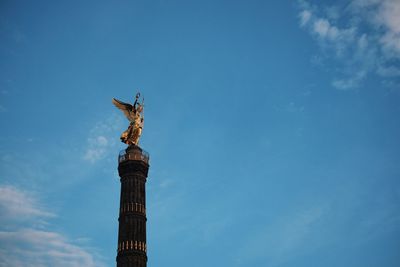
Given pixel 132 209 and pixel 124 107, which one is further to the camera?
pixel 124 107

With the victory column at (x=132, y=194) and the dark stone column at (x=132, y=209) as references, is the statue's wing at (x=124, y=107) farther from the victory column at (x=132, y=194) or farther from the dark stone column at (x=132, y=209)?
the dark stone column at (x=132, y=209)

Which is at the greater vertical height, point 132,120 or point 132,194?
point 132,120

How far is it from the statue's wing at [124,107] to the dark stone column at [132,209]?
4.69m

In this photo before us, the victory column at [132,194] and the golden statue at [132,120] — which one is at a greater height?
the golden statue at [132,120]

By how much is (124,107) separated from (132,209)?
1324 centimetres

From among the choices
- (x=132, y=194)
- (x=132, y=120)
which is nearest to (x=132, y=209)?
(x=132, y=194)

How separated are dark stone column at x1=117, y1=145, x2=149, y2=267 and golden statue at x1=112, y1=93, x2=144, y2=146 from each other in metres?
1.31

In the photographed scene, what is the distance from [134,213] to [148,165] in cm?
637

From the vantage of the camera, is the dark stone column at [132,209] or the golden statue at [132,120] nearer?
the dark stone column at [132,209]

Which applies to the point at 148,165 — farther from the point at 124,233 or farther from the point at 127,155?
the point at 124,233

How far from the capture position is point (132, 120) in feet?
180

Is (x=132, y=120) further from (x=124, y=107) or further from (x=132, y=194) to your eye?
(x=132, y=194)

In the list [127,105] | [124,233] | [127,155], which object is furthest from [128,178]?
[127,105]

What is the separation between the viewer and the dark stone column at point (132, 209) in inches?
1789
